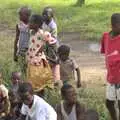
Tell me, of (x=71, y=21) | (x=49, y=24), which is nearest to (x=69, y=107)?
(x=49, y=24)

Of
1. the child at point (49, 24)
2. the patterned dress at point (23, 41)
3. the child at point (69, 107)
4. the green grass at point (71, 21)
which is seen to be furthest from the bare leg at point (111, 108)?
the child at point (49, 24)

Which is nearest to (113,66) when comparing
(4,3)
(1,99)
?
(1,99)

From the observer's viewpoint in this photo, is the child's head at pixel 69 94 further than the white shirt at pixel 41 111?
Yes

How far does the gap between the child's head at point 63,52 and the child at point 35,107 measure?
168 centimetres

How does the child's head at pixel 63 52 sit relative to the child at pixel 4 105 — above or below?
above

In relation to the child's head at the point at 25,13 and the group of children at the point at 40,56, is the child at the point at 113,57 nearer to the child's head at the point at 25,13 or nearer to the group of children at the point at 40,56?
the group of children at the point at 40,56

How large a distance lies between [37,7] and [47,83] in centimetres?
1143

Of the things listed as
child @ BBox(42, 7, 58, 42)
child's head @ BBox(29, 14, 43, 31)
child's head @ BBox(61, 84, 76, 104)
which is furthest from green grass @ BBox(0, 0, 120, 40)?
child's head @ BBox(61, 84, 76, 104)

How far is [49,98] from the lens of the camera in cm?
741

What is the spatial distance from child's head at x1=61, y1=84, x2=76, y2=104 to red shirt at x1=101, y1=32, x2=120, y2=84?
25.1 inches

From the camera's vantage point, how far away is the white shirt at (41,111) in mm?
5262

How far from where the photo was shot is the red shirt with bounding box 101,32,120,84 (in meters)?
6.13

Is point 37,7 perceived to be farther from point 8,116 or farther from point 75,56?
point 8,116

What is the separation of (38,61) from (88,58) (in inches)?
170
